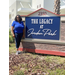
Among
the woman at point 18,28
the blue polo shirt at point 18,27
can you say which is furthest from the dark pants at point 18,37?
the blue polo shirt at point 18,27

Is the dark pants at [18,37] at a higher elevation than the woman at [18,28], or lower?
lower

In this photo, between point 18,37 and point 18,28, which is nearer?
point 18,28

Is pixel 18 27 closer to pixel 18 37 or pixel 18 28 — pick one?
pixel 18 28

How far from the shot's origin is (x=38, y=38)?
512 cm

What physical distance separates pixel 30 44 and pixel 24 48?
0.41 meters

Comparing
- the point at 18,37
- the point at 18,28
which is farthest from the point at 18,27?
the point at 18,37

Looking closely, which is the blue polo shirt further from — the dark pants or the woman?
the dark pants

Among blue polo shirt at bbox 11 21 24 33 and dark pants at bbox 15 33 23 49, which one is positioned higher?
blue polo shirt at bbox 11 21 24 33

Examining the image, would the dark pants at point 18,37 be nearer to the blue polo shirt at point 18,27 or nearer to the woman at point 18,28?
the woman at point 18,28

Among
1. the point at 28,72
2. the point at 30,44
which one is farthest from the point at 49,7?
the point at 28,72

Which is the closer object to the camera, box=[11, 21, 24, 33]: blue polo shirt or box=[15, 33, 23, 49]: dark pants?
box=[11, 21, 24, 33]: blue polo shirt

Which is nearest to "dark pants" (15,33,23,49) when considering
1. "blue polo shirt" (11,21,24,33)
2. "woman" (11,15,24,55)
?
"woman" (11,15,24,55)

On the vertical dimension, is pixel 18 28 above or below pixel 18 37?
above
